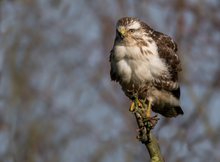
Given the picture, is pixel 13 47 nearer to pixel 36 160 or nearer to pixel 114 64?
pixel 36 160

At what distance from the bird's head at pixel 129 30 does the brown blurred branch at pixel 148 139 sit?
1.56m

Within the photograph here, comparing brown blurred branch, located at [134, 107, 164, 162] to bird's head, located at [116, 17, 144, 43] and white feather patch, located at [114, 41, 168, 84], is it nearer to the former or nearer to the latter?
white feather patch, located at [114, 41, 168, 84]

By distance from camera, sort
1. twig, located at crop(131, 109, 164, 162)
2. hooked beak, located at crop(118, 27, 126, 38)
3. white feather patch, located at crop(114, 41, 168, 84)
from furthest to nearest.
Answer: hooked beak, located at crop(118, 27, 126, 38)
white feather patch, located at crop(114, 41, 168, 84)
twig, located at crop(131, 109, 164, 162)

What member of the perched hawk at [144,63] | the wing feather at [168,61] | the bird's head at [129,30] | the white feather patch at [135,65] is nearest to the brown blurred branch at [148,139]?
the perched hawk at [144,63]

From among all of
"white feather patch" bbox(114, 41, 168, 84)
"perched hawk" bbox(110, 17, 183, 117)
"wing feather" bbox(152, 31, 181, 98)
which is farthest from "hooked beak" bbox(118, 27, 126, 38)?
"wing feather" bbox(152, 31, 181, 98)

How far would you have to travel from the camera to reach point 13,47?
12.8 m

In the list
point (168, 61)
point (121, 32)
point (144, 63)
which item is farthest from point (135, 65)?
point (168, 61)

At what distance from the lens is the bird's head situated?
10480 mm

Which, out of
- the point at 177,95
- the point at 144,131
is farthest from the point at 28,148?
the point at 144,131

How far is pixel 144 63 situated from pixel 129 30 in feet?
1.83

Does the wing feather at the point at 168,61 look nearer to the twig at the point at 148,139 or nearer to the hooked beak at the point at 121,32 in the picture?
the hooked beak at the point at 121,32

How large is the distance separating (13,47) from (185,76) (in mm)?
3388

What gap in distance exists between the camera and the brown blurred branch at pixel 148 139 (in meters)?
8.30

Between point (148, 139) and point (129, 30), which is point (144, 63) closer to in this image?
point (129, 30)
